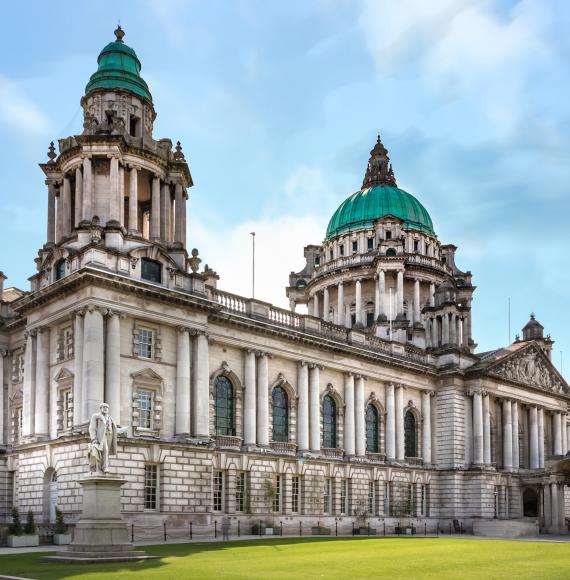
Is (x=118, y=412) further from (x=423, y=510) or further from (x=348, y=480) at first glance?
(x=423, y=510)

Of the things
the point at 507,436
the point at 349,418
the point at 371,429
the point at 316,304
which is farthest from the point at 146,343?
the point at 316,304

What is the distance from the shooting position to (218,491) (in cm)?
5325

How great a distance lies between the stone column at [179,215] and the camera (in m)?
56.7

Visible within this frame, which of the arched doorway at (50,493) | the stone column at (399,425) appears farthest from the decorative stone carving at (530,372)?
the arched doorway at (50,493)

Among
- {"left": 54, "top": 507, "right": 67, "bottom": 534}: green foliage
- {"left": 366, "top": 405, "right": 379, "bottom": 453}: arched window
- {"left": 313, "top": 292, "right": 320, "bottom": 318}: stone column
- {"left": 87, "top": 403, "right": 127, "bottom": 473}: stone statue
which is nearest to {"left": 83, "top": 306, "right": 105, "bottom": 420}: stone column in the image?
{"left": 54, "top": 507, "right": 67, "bottom": 534}: green foliage

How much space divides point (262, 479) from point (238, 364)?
781 cm

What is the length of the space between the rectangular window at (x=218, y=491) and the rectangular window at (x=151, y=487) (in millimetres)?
5900

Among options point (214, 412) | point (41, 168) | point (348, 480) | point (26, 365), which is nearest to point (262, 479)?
point (214, 412)

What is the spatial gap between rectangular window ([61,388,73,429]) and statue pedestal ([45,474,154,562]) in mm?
16006

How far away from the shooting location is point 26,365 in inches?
2050

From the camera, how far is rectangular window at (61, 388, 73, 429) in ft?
158

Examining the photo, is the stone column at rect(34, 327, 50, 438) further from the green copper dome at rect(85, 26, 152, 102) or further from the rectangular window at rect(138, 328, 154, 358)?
the green copper dome at rect(85, 26, 152, 102)

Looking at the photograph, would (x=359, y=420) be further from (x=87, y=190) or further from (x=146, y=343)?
(x=87, y=190)

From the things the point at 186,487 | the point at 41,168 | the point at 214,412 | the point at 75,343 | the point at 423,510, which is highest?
the point at 41,168
